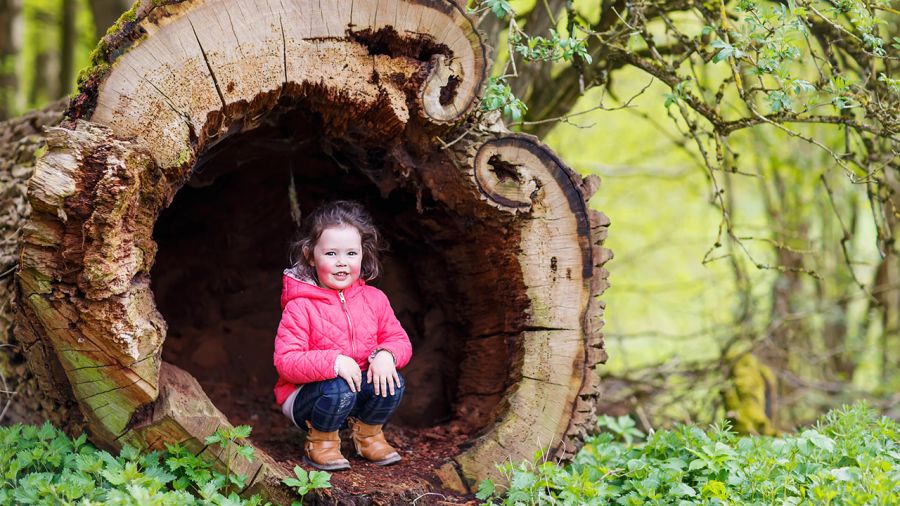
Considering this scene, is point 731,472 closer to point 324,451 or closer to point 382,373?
point 382,373

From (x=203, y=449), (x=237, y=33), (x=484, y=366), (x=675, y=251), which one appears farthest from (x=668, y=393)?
(x=675, y=251)

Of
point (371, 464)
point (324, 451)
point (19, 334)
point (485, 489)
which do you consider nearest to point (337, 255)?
point (324, 451)

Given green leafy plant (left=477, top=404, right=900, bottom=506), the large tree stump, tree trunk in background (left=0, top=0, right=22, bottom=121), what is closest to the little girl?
the large tree stump

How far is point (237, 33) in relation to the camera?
3.05m

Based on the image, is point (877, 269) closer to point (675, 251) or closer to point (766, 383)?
point (766, 383)

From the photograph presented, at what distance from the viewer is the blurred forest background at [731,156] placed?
3.66m

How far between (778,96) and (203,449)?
2.82 metres

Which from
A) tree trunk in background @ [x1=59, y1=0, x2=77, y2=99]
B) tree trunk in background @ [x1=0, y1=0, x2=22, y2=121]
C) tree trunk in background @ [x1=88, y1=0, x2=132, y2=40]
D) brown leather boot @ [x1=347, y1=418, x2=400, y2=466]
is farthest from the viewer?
tree trunk in background @ [x1=59, y1=0, x2=77, y2=99]

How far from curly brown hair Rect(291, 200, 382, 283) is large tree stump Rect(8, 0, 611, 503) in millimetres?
285

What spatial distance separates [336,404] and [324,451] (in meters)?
0.27

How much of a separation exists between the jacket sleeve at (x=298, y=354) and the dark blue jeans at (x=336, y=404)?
0.06m

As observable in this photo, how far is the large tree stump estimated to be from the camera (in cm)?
288

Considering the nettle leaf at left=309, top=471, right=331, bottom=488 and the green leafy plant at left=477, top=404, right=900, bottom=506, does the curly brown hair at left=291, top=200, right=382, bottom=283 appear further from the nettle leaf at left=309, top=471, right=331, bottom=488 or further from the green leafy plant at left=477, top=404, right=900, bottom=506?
the green leafy plant at left=477, top=404, right=900, bottom=506

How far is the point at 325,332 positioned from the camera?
3516 millimetres
